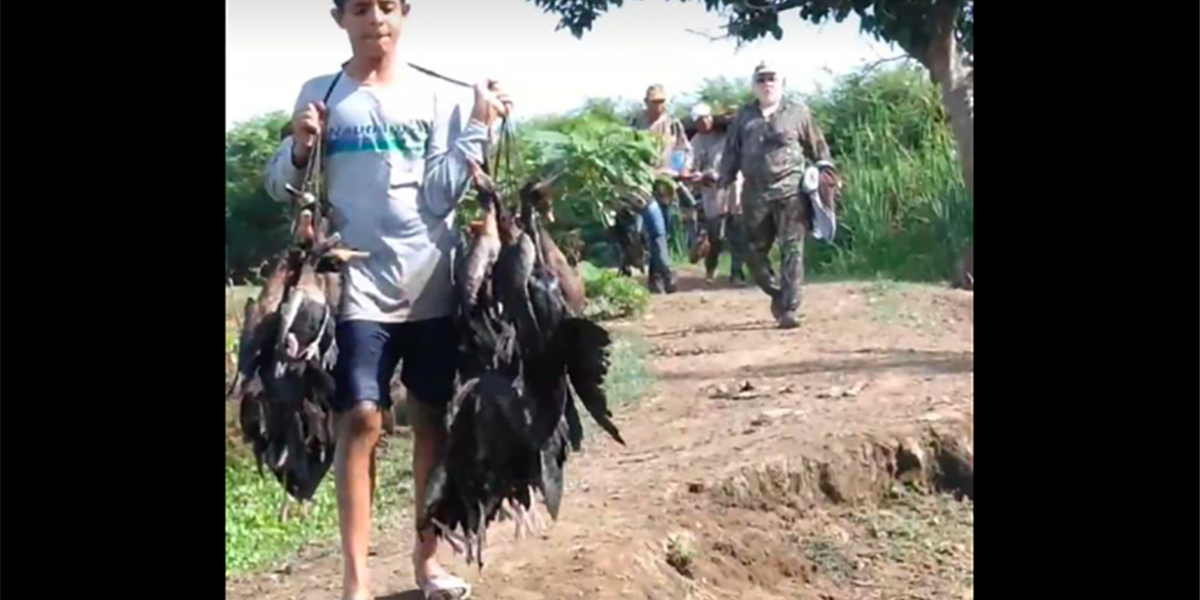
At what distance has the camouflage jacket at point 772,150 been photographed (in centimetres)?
353

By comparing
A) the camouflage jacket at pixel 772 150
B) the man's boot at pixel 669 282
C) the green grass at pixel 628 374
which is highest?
the camouflage jacket at pixel 772 150

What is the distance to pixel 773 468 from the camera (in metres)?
3.54

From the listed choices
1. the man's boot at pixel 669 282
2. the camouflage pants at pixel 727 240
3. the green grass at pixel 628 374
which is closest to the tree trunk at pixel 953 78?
the camouflage pants at pixel 727 240

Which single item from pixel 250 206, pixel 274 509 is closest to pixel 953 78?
pixel 250 206

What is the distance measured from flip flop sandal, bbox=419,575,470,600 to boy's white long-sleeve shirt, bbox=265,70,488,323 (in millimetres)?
569

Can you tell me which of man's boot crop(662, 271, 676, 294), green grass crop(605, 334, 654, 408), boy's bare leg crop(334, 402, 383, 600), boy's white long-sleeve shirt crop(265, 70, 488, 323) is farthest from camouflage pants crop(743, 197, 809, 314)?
boy's bare leg crop(334, 402, 383, 600)

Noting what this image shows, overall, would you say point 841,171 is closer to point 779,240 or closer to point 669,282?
point 779,240

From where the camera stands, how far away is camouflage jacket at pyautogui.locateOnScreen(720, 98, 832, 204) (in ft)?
11.6

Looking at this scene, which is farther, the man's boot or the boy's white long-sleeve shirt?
the man's boot

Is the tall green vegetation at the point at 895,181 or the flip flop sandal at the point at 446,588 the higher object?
the tall green vegetation at the point at 895,181

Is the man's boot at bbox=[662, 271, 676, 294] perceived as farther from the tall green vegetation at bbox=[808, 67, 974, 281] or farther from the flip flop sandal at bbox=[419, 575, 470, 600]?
the flip flop sandal at bbox=[419, 575, 470, 600]

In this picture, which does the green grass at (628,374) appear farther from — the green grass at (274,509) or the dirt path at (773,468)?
the green grass at (274,509)
